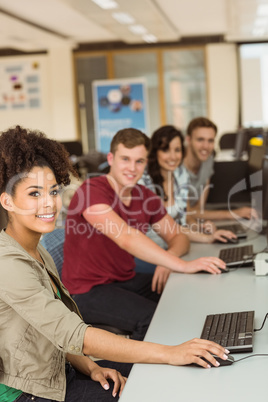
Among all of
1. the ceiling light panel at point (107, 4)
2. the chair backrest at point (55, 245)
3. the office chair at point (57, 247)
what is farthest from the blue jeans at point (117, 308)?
the ceiling light panel at point (107, 4)

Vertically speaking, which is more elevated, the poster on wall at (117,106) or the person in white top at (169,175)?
the poster on wall at (117,106)

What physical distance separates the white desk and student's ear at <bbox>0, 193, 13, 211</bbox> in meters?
0.56

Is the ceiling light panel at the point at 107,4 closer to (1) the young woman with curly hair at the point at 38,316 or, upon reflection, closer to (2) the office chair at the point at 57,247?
(2) the office chair at the point at 57,247

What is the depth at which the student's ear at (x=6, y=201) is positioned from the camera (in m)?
1.55

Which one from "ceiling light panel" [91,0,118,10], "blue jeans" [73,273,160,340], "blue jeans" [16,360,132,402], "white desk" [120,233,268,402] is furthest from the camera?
"ceiling light panel" [91,0,118,10]

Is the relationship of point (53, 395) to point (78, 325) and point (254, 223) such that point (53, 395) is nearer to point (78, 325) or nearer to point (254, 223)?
point (78, 325)

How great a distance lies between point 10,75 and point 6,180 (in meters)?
9.64

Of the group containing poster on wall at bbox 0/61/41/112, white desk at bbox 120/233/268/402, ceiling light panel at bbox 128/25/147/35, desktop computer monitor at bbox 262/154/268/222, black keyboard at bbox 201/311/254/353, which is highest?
ceiling light panel at bbox 128/25/147/35

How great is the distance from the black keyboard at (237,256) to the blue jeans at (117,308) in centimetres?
40

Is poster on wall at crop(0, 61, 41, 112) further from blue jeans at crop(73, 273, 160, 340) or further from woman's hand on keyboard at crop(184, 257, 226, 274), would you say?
woman's hand on keyboard at crop(184, 257, 226, 274)

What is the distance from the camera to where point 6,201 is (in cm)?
156

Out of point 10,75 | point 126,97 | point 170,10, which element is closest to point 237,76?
point 126,97

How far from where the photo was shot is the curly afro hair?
1515mm

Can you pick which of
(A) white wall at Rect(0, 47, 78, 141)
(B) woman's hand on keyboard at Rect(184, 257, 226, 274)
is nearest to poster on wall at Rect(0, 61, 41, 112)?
(A) white wall at Rect(0, 47, 78, 141)
